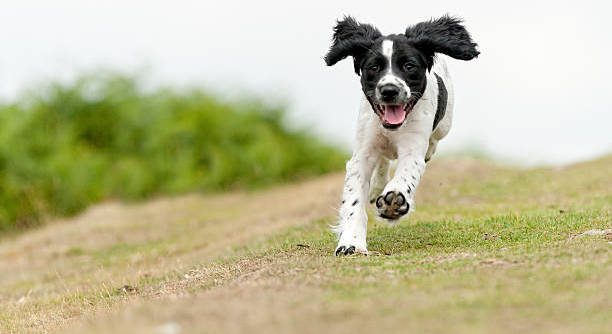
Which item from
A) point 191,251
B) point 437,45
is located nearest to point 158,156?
point 191,251

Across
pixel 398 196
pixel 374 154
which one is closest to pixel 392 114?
pixel 374 154

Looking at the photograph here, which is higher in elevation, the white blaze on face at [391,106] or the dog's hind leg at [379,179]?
the white blaze on face at [391,106]

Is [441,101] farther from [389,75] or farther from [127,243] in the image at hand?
[127,243]

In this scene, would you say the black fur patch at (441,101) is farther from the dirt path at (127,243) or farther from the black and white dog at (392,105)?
the dirt path at (127,243)

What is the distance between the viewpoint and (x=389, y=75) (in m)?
8.55

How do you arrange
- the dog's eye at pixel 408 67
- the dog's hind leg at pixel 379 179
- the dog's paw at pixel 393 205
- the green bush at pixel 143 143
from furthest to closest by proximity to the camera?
the green bush at pixel 143 143, the dog's hind leg at pixel 379 179, the dog's eye at pixel 408 67, the dog's paw at pixel 393 205

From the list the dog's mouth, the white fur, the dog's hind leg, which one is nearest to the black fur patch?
the white fur

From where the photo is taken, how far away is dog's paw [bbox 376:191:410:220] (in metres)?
8.34

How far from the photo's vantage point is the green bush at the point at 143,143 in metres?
24.9

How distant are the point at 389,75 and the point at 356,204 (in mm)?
1255

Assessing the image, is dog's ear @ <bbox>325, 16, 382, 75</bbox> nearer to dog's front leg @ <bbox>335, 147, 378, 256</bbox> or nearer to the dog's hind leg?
dog's front leg @ <bbox>335, 147, 378, 256</bbox>

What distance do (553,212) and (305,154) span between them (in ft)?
56.3

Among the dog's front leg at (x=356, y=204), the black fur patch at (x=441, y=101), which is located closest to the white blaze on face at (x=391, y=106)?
the dog's front leg at (x=356, y=204)

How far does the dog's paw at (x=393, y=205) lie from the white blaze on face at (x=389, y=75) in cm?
93
